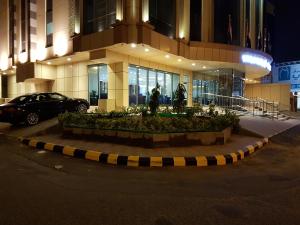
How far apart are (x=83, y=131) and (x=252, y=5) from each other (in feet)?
90.2

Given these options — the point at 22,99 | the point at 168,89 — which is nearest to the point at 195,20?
the point at 168,89

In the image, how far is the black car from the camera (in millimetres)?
13133

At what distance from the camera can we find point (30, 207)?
13.6 feet

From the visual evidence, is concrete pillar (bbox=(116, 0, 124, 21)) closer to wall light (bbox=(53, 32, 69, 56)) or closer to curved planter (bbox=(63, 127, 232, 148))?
wall light (bbox=(53, 32, 69, 56))

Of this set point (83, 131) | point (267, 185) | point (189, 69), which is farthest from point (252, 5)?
point (267, 185)

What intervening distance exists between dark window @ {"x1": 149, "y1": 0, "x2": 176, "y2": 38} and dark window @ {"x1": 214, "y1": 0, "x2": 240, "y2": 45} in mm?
5062

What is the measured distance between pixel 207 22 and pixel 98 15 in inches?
373

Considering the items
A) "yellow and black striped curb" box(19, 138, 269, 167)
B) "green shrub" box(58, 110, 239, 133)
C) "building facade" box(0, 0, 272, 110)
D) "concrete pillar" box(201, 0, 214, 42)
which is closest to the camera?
"yellow and black striped curb" box(19, 138, 269, 167)

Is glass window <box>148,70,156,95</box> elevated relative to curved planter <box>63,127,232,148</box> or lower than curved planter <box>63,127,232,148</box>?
elevated

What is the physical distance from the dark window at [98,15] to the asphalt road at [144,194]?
12757 millimetres

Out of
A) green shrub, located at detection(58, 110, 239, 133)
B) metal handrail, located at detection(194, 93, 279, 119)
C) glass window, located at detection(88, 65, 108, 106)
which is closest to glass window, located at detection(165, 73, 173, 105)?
metal handrail, located at detection(194, 93, 279, 119)

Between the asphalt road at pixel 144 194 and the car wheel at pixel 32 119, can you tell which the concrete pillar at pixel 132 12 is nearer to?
the car wheel at pixel 32 119

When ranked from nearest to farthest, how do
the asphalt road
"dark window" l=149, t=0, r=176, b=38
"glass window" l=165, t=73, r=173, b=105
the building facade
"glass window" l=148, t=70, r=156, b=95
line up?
the asphalt road < the building facade < "dark window" l=149, t=0, r=176, b=38 < "glass window" l=148, t=70, r=156, b=95 < "glass window" l=165, t=73, r=173, b=105

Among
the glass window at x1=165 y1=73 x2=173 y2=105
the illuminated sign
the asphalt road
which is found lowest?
the asphalt road
